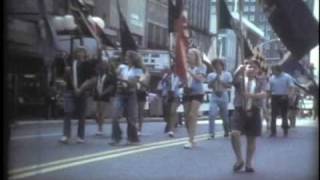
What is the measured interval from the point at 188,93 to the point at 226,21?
61 cm

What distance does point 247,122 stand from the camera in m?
5.85

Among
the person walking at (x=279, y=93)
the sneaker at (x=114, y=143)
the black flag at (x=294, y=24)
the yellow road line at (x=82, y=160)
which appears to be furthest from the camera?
the sneaker at (x=114, y=143)

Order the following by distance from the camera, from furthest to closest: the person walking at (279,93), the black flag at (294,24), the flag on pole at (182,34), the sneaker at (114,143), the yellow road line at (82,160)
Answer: the sneaker at (114,143) → the yellow road line at (82,160) → the flag on pole at (182,34) → the person walking at (279,93) → the black flag at (294,24)

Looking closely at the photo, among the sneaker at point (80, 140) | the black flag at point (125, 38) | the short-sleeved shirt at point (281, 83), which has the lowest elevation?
the sneaker at point (80, 140)

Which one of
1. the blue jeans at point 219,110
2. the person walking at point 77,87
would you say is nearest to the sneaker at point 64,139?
the person walking at point 77,87

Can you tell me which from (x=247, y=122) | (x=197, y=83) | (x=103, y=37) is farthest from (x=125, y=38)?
(x=247, y=122)

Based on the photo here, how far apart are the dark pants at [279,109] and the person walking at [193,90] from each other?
39 centimetres

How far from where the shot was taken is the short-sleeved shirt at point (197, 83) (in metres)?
5.78

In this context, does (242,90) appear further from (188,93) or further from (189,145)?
(189,145)

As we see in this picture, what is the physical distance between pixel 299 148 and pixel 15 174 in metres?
1.52

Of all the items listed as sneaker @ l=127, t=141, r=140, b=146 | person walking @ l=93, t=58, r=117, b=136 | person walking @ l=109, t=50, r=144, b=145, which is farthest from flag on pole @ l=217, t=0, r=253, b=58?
sneaker @ l=127, t=141, r=140, b=146

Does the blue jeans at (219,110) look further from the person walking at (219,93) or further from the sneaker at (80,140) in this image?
the sneaker at (80,140)

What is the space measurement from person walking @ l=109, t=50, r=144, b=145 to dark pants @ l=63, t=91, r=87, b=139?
0.55 ft

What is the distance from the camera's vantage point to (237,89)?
6.05 metres
